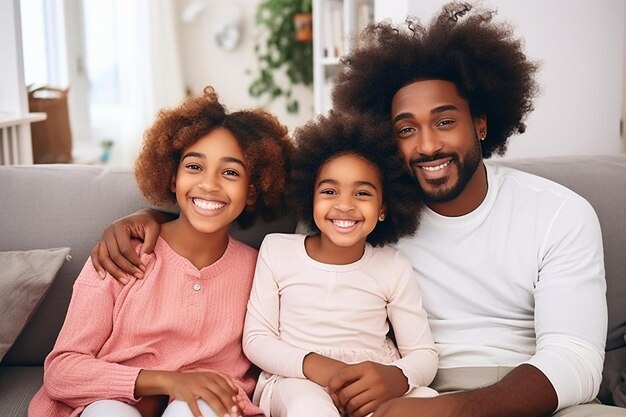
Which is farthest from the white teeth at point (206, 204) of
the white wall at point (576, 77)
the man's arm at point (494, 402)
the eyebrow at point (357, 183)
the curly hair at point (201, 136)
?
the white wall at point (576, 77)

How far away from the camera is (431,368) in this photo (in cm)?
159

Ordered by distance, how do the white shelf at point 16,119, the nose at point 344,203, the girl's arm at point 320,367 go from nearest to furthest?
the girl's arm at point 320,367, the nose at point 344,203, the white shelf at point 16,119

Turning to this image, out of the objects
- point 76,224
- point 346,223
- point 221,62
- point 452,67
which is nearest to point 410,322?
point 346,223

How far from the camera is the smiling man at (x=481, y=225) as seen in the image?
1549mm

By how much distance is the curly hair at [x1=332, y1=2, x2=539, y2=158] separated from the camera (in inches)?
68.9

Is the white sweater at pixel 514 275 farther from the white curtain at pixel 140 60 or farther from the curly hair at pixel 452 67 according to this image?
the white curtain at pixel 140 60

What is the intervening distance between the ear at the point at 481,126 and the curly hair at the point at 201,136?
455 millimetres

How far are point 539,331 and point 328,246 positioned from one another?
486 mm

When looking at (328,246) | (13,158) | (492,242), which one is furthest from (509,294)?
Answer: (13,158)

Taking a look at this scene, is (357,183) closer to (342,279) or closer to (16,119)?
(342,279)

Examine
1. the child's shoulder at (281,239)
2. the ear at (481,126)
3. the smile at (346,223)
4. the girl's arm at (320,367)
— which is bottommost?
the girl's arm at (320,367)

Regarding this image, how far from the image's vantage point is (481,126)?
1.84 metres

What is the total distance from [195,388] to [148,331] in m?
0.21

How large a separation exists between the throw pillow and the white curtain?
3.82 metres
